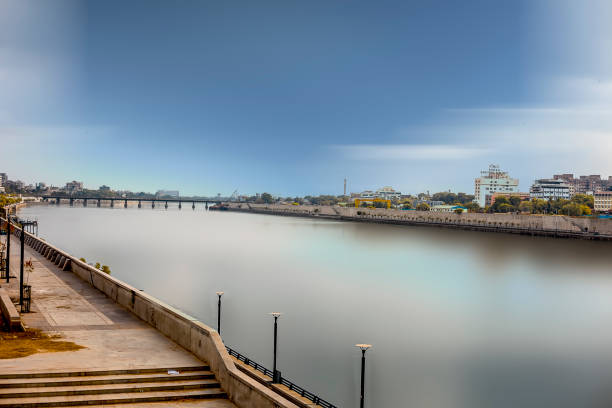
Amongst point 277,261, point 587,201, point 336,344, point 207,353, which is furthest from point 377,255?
point 587,201

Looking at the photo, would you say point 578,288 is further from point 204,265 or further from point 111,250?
point 111,250

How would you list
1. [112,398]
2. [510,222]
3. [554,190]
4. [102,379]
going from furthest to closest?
[554,190], [510,222], [102,379], [112,398]

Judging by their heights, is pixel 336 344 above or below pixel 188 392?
below

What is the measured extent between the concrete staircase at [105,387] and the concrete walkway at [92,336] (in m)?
0.15

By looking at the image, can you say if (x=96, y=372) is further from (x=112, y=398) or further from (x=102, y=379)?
(x=112, y=398)

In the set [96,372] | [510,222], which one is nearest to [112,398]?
[96,372]

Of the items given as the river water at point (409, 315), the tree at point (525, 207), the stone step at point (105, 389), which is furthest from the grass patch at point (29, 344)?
the tree at point (525, 207)

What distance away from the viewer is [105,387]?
9.52 m

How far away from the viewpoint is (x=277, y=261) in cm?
4822

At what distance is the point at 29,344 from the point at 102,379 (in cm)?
279

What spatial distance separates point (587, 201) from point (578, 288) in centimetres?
12178

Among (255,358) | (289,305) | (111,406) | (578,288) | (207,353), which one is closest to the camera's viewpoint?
(111,406)

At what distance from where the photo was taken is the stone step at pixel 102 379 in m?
9.23

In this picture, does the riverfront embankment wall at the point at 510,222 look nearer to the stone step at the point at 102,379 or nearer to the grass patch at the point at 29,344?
the stone step at the point at 102,379
